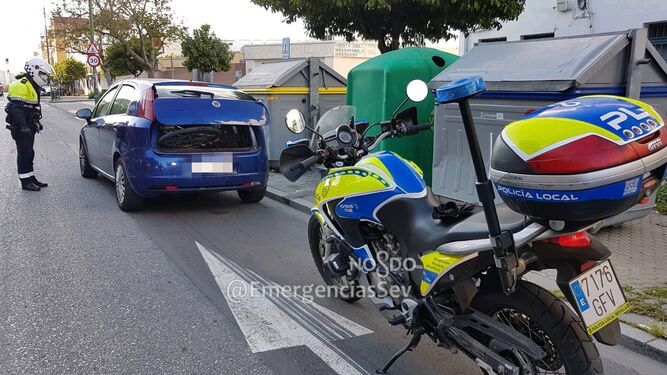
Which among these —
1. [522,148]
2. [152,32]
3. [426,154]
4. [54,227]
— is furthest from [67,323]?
[152,32]

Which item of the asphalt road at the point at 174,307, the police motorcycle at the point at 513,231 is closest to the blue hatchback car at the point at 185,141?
the asphalt road at the point at 174,307

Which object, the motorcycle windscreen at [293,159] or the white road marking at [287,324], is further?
the motorcycle windscreen at [293,159]

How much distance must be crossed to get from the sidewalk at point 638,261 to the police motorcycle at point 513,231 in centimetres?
119

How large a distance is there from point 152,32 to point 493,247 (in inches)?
1242

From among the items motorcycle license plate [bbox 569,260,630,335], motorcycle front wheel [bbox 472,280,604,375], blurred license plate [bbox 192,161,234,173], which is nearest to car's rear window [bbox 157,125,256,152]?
blurred license plate [bbox 192,161,234,173]

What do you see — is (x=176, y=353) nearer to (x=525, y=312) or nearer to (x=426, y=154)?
(x=525, y=312)

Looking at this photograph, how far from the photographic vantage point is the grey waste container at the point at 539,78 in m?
4.78

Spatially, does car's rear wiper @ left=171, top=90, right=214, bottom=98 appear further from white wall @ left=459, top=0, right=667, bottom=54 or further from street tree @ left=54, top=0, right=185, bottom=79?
street tree @ left=54, top=0, right=185, bottom=79

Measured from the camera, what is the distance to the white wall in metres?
10.8

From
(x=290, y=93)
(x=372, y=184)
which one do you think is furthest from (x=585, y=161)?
(x=290, y=93)

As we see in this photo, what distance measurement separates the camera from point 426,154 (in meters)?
7.24

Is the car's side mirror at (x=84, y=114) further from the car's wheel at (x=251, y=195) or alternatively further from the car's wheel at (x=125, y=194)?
the car's wheel at (x=251, y=195)

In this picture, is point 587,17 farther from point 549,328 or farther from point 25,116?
point 549,328

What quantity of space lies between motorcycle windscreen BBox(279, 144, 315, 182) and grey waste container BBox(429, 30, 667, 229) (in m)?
2.50
